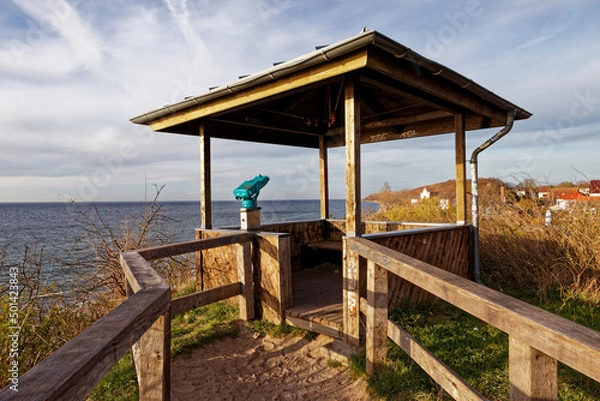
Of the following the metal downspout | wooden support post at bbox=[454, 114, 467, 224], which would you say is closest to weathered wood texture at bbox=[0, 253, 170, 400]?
wooden support post at bbox=[454, 114, 467, 224]

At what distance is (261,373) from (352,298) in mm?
1166

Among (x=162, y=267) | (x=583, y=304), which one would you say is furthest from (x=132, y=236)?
(x=583, y=304)

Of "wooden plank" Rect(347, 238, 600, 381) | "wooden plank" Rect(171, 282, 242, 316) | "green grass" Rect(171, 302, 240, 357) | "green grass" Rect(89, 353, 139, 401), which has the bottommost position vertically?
"green grass" Rect(89, 353, 139, 401)

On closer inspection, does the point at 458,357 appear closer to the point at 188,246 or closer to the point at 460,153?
the point at 188,246

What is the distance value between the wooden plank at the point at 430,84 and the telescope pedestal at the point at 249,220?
2535mm

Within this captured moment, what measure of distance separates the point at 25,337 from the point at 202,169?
3012 millimetres

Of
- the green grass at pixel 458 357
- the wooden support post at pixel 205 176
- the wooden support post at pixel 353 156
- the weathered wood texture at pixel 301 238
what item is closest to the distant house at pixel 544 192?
the green grass at pixel 458 357

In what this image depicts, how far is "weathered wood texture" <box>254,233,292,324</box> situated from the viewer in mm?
4293

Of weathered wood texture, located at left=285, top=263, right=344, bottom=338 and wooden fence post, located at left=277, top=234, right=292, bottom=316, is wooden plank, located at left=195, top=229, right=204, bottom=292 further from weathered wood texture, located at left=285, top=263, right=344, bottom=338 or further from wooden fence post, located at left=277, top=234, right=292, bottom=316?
wooden fence post, located at left=277, top=234, right=292, bottom=316

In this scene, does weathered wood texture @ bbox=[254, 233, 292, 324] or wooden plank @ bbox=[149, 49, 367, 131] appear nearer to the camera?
wooden plank @ bbox=[149, 49, 367, 131]

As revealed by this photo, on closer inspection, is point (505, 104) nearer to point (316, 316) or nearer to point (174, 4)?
point (316, 316)

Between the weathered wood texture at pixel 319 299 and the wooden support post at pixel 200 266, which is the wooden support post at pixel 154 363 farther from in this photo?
the wooden support post at pixel 200 266

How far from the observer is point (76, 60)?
4762mm

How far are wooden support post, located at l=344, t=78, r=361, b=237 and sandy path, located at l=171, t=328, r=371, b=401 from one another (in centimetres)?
139
